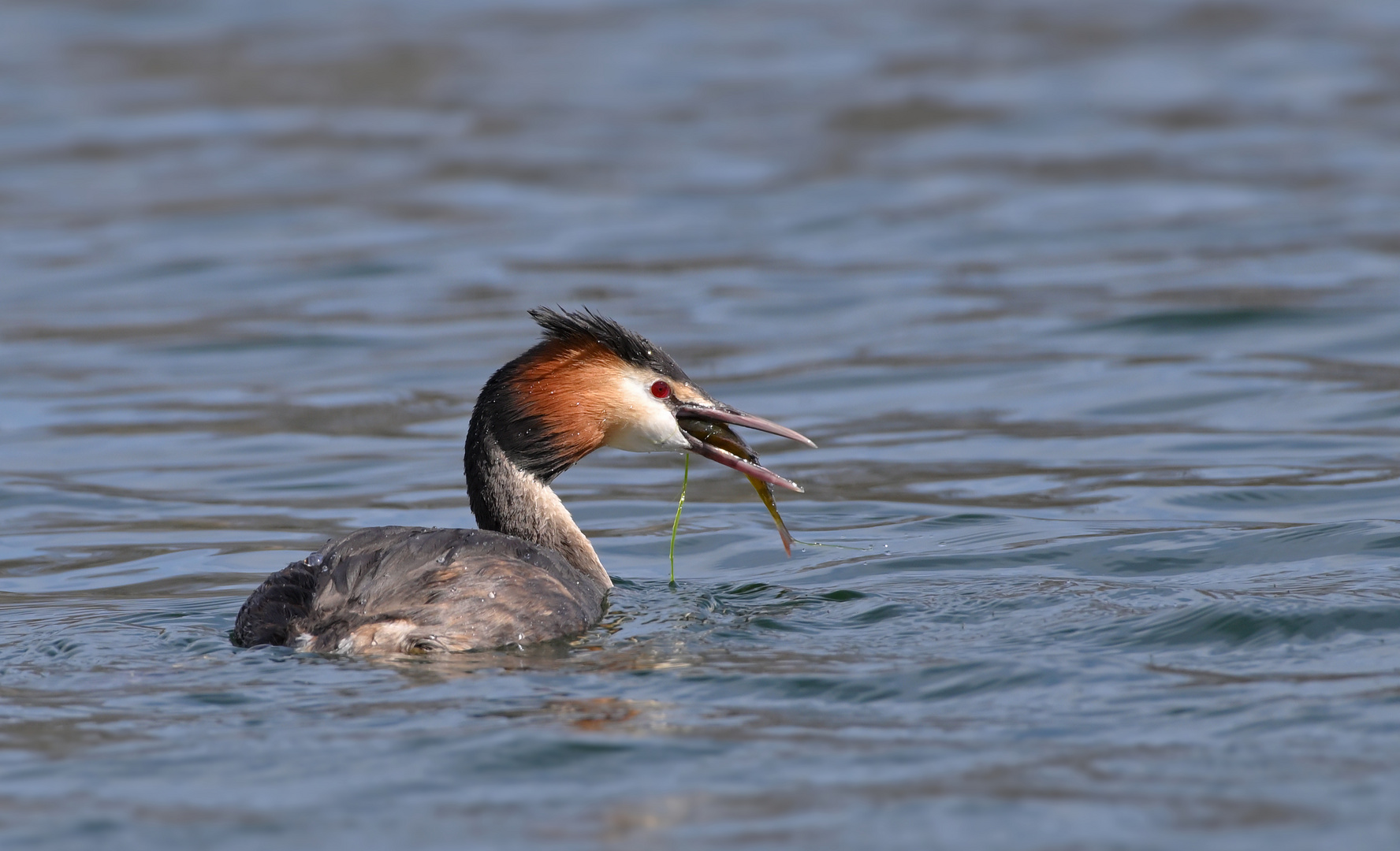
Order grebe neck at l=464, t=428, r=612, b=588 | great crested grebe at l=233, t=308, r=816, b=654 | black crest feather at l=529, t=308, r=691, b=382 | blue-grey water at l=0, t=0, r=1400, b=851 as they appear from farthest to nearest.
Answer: grebe neck at l=464, t=428, r=612, b=588, black crest feather at l=529, t=308, r=691, b=382, great crested grebe at l=233, t=308, r=816, b=654, blue-grey water at l=0, t=0, r=1400, b=851

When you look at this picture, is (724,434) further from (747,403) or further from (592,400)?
(747,403)

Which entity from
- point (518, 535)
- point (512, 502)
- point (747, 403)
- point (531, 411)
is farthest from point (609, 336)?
point (747, 403)

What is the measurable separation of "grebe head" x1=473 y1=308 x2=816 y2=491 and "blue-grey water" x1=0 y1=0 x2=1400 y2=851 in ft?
2.08

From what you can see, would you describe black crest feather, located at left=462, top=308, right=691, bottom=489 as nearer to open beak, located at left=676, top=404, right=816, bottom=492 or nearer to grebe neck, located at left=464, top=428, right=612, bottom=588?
grebe neck, located at left=464, top=428, right=612, bottom=588

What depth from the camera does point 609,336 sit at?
730 centimetres

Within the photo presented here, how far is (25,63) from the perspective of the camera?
25.2m

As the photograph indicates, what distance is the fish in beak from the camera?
23.9 feet

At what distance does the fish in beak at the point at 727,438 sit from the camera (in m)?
7.29

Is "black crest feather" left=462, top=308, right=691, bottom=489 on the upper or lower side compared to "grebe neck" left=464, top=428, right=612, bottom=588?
upper

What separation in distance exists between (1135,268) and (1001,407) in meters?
4.43

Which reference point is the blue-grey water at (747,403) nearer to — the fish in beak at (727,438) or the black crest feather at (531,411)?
the fish in beak at (727,438)

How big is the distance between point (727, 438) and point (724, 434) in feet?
0.06

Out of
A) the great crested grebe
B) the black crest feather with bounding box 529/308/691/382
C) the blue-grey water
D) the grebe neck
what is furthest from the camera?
the grebe neck

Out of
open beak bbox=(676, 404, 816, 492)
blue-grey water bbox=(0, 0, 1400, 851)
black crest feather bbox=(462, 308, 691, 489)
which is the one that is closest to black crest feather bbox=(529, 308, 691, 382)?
black crest feather bbox=(462, 308, 691, 489)
